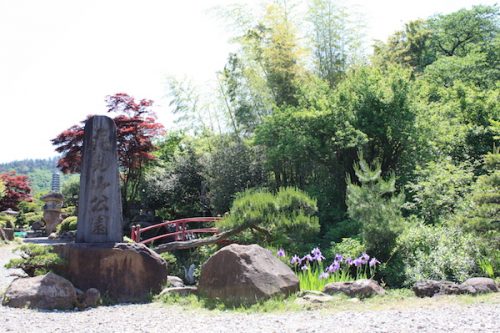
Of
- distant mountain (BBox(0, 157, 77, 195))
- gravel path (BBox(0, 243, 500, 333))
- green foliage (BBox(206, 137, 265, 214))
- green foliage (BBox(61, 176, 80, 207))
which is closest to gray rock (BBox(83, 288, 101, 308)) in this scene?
→ gravel path (BBox(0, 243, 500, 333))

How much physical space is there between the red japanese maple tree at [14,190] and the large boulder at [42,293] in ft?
65.6

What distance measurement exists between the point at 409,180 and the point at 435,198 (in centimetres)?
175

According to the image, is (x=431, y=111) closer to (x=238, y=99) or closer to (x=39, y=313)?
(x=238, y=99)

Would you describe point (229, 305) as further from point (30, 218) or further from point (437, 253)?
point (30, 218)

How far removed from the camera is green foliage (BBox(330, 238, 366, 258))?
27.2 ft

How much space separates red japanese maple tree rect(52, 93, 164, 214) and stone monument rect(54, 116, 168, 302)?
337 inches

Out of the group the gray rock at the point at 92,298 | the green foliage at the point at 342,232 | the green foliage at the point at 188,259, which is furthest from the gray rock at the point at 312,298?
the green foliage at the point at 188,259

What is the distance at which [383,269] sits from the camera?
780cm

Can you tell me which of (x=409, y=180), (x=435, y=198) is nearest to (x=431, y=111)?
(x=409, y=180)

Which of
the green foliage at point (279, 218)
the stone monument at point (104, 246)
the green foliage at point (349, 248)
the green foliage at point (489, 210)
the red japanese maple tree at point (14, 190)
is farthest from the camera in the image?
the red japanese maple tree at point (14, 190)

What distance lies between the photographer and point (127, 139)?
1574cm

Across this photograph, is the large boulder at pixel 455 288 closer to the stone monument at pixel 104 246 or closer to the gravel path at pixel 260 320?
the gravel path at pixel 260 320

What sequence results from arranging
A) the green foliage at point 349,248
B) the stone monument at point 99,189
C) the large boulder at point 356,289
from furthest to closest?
the green foliage at point 349,248, the stone monument at point 99,189, the large boulder at point 356,289

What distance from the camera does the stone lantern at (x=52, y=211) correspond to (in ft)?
66.5
